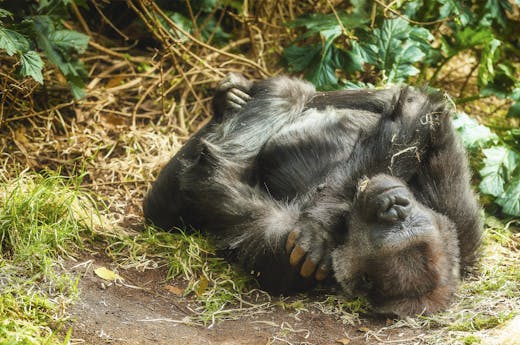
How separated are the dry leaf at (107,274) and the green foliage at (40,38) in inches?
50.0

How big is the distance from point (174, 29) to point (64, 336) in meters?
3.12

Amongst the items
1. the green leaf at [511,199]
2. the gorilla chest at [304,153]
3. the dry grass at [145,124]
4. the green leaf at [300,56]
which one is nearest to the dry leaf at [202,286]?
the dry grass at [145,124]

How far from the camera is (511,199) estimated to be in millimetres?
4805

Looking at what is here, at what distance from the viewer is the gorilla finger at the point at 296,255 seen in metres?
3.60

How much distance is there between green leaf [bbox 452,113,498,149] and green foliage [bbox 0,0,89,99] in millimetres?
2751

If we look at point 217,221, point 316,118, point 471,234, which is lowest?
point 217,221

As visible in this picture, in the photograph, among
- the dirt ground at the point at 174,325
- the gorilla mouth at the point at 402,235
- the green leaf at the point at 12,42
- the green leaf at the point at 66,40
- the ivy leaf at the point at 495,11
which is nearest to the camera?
the dirt ground at the point at 174,325

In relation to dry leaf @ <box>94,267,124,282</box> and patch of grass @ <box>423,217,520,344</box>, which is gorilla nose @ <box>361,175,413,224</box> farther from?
dry leaf @ <box>94,267,124,282</box>

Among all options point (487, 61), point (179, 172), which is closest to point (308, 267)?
point (179, 172)

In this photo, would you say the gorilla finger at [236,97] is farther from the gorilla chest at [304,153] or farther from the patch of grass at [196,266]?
the patch of grass at [196,266]

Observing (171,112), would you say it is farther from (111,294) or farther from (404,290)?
(404,290)

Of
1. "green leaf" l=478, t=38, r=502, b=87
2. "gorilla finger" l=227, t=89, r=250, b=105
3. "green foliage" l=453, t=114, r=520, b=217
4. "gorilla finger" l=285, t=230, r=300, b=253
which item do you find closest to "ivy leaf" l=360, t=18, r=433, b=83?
"green leaf" l=478, t=38, r=502, b=87

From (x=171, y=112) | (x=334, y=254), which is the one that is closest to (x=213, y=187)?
(x=334, y=254)

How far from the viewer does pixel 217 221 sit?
4.11 meters
